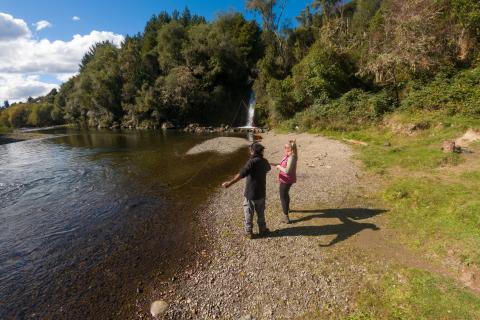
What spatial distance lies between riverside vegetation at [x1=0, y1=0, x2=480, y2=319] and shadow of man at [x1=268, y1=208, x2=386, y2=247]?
835 mm

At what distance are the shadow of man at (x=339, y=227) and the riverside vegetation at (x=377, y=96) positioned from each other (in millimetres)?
835

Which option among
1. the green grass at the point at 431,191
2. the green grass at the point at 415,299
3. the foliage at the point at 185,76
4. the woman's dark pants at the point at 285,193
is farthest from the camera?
the foliage at the point at 185,76

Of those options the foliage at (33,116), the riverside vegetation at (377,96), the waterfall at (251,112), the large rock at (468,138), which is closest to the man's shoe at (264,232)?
the riverside vegetation at (377,96)

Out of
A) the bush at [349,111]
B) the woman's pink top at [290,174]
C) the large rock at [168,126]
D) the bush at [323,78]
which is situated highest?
the bush at [323,78]

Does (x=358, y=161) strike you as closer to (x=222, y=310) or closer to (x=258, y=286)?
(x=258, y=286)

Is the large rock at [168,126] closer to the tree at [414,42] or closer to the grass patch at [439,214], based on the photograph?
the tree at [414,42]

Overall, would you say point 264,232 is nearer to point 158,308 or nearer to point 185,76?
point 158,308

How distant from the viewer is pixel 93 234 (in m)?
9.46

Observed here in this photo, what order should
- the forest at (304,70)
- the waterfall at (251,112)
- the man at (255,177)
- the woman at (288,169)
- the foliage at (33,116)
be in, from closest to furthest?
the man at (255,177) < the woman at (288,169) < the forest at (304,70) < the waterfall at (251,112) < the foliage at (33,116)

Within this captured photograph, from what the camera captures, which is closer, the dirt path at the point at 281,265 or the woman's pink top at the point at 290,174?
the dirt path at the point at 281,265

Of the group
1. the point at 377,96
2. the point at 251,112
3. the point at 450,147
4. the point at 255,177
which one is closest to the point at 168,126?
the point at 251,112

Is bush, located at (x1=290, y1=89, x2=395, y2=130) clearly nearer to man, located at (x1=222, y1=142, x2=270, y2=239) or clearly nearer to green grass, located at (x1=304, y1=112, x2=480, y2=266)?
green grass, located at (x1=304, y1=112, x2=480, y2=266)

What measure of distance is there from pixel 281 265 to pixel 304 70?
31647 millimetres

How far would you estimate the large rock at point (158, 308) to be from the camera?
18.2 ft
